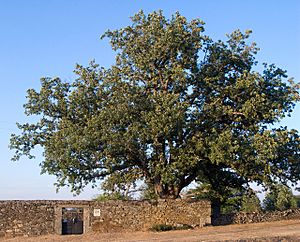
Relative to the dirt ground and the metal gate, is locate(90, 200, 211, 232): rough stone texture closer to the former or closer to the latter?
the dirt ground

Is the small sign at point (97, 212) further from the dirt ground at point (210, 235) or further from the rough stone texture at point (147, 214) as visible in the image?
the dirt ground at point (210, 235)

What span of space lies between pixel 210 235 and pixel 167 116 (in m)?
7.21

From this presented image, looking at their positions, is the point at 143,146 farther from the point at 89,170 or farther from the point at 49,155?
the point at 49,155

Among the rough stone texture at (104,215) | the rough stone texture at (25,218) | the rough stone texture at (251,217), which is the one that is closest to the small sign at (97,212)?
the rough stone texture at (104,215)

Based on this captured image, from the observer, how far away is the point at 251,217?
31938 millimetres

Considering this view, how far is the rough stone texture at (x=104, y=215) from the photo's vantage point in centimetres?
2836

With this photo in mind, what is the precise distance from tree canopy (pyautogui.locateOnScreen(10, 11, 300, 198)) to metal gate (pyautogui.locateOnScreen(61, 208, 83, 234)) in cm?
249

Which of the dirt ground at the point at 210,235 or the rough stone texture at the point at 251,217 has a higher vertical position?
the rough stone texture at the point at 251,217

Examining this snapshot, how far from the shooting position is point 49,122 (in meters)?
31.9

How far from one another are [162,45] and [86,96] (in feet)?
18.5

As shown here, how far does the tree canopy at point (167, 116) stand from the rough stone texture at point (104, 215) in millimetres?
1614

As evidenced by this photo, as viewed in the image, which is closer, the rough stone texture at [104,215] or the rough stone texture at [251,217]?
the rough stone texture at [104,215]

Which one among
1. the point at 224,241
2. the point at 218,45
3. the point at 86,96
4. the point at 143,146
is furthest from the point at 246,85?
the point at 224,241

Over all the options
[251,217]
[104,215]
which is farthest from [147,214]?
[251,217]
